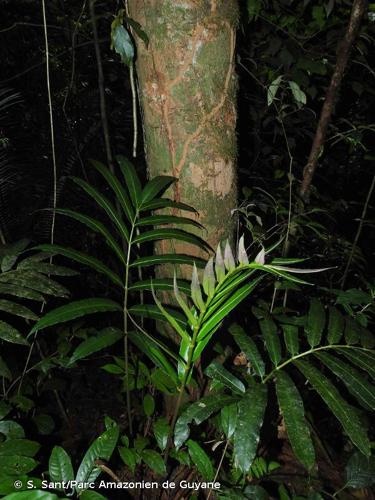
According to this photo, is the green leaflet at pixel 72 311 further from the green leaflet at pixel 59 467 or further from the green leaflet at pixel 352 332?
the green leaflet at pixel 352 332

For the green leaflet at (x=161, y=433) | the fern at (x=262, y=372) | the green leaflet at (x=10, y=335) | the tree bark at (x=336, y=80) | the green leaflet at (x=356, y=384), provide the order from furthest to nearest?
the tree bark at (x=336, y=80)
the green leaflet at (x=161, y=433)
the green leaflet at (x=10, y=335)
the green leaflet at (x=356, y=384)
the fern at (x=262, y=372)

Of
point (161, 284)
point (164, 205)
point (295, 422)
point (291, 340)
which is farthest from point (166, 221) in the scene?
point (295, 422)

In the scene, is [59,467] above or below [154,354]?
below

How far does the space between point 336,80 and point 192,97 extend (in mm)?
731

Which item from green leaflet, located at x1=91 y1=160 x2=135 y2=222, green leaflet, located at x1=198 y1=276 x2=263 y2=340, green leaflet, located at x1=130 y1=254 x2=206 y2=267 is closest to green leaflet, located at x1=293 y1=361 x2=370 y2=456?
green leaflet, located at x1=198 y1=276 x2=263 y2=340

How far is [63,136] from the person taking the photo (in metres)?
2.01

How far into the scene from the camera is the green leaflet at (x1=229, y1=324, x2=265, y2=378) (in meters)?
0.82

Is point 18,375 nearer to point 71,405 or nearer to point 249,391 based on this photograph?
point 71,405

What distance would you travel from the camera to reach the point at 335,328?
90 centimetres

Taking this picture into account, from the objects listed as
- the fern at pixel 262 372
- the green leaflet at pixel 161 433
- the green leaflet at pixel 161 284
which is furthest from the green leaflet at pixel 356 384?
the green leaflet at pixel 161 433

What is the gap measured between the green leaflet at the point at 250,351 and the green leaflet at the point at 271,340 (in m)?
0.02

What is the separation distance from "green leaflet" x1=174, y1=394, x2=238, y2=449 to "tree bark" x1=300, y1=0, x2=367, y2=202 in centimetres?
95

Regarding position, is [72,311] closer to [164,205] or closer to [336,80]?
[164,205]

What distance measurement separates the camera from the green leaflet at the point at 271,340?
2.71ft
